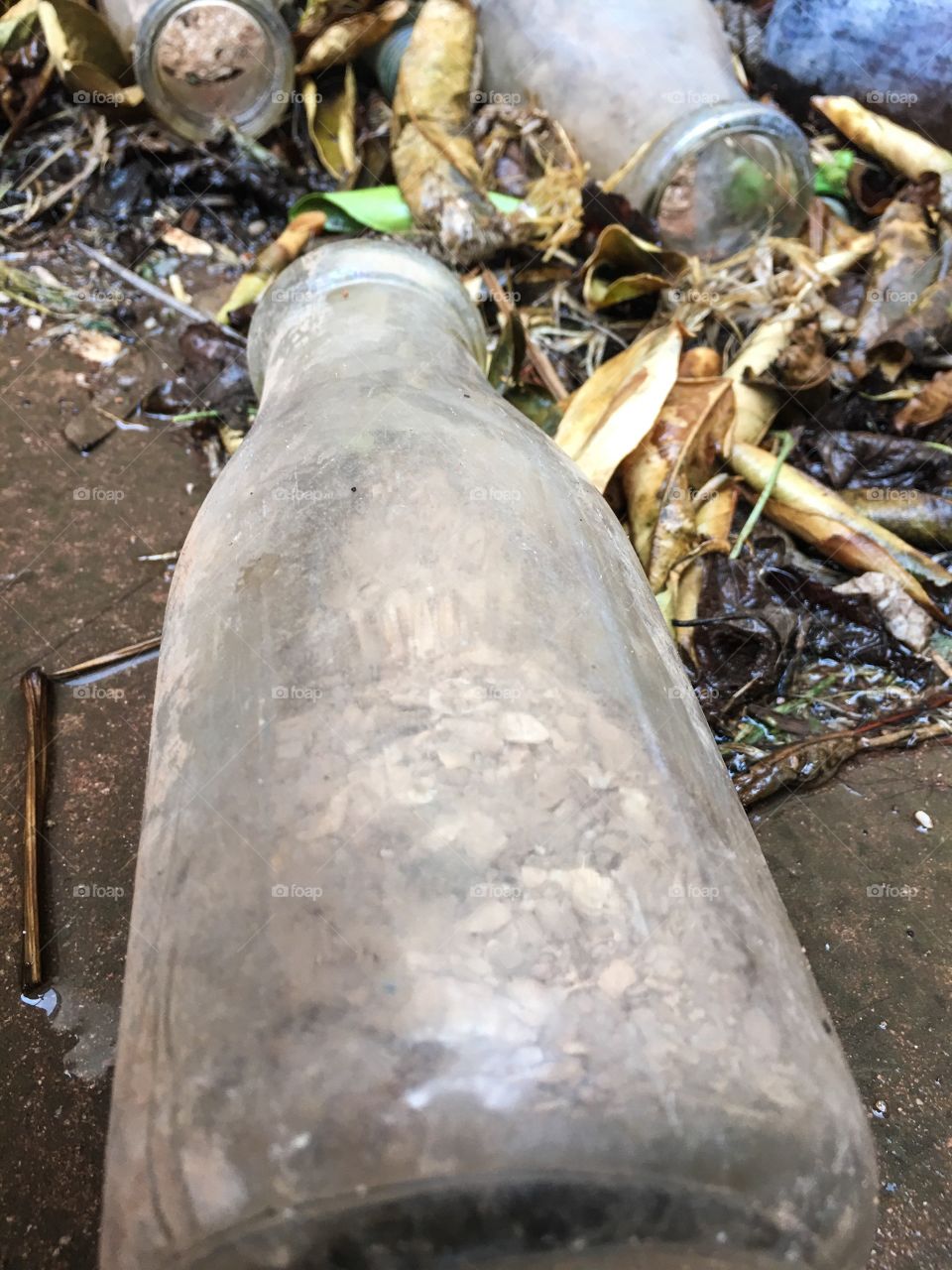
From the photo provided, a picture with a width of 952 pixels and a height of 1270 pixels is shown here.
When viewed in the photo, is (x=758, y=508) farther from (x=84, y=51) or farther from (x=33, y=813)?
(x=84, y=51)

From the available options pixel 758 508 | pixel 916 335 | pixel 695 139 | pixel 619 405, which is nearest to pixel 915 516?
pixel 758 508

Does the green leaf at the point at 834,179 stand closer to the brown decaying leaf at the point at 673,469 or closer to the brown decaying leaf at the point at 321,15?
the brown decaying leaf at the point at 673,469

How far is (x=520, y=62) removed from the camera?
2326 mm

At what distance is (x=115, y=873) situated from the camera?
1.28 metres

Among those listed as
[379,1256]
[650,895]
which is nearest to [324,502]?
[650,895]

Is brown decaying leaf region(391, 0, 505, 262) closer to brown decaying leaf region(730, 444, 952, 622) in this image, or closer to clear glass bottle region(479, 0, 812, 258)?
clear glass bottle region(479, 0, 812, 258)

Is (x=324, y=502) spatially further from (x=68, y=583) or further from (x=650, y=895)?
(x=68, y=583)

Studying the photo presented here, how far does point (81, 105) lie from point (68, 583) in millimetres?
1754

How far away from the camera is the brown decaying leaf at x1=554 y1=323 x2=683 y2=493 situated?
161 centimetres

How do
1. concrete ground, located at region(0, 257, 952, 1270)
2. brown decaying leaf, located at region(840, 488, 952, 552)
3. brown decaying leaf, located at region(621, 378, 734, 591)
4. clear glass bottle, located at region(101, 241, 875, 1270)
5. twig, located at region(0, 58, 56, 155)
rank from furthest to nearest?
twig, located at region(0, 58, 56, 155) < brown decaying leaf, located at region(840, 488, 952, 552) < brown decaying leaf, located at region(621, 378, 734, 591) < concrete ground, located at region(0, 257, 952, 1270) < clear glass bottle, located at region(101, 241, 875, 1270)

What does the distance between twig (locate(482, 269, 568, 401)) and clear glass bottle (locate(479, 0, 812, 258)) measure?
1.43 ft

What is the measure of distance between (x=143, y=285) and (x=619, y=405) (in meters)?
1.44

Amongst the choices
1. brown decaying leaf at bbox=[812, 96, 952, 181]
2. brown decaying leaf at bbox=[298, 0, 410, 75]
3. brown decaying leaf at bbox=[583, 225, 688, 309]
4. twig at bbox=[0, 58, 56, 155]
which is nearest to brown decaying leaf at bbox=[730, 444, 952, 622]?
brown decaying leaf at bbox=[583, 225, 688, 309]

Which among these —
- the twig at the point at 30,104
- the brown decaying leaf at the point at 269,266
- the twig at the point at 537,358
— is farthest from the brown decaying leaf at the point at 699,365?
the twig at the point at 30,104
